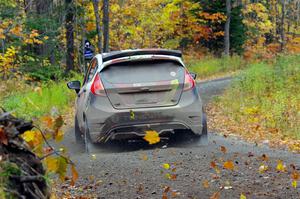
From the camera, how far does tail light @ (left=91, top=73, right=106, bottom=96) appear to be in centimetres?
976

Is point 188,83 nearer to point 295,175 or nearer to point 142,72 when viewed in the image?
point 142,72

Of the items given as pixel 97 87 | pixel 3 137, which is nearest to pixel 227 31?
pixel 97 87

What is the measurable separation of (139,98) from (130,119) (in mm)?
376

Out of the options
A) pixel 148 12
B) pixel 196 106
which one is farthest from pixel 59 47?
pixel 196 106

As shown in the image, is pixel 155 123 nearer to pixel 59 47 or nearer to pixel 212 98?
pixel 212 98

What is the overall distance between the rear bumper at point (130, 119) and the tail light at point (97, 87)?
0.09m

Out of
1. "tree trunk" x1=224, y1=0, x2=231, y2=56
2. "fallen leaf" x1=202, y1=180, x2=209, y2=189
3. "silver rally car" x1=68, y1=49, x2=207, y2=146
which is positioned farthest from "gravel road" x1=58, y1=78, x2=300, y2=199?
"tree trunk" x1=224, y1=0, x2=231, y2=56

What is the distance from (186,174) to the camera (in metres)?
7.30

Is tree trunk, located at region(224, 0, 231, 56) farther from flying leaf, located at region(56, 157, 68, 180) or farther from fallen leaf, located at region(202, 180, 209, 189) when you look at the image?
flying leaf, located at region(56, 157, 68, 180)

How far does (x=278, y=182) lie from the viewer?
669cm

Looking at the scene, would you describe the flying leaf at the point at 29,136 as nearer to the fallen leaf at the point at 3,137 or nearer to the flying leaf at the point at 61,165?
the flying leaf at the point at 61,165

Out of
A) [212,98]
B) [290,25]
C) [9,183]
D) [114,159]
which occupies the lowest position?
[290,25]

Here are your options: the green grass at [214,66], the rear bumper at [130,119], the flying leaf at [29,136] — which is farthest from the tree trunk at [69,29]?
the flying leaf at [29,136]

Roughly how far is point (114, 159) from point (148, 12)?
117 feet
